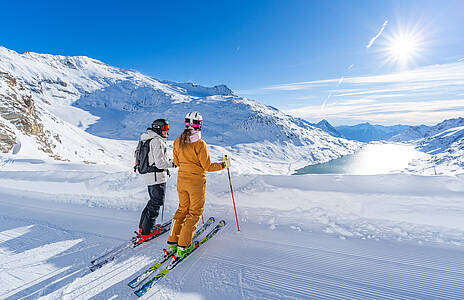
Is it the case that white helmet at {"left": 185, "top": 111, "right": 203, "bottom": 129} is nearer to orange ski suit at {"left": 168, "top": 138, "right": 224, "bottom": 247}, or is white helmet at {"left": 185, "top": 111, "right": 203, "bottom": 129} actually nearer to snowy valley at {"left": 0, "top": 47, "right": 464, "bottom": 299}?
orange ski suit at {"left": 168, "top": 138, "right": 224, "bottom": 247}

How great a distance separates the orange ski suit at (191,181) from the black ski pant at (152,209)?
0.67 m

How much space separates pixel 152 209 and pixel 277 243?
234cm

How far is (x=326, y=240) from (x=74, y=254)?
417cm

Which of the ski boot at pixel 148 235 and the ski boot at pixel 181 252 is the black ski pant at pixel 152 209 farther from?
the ski boot at pixel 181 252

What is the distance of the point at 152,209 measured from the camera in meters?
4.00

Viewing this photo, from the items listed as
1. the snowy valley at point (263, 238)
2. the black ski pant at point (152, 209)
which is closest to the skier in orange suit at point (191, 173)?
the snowy valley at point (263, 238)

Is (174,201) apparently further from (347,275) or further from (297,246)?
(347,275)

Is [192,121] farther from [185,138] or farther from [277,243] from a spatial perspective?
[277,243]

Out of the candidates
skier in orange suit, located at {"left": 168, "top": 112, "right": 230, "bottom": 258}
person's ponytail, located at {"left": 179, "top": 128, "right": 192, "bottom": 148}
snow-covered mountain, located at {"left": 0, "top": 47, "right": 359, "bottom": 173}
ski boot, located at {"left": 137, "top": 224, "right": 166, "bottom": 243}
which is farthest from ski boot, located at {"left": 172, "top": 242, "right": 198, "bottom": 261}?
snow-covered mountain, located at {"left": 0, "top": 47, "right": 359, "bottom": 173}

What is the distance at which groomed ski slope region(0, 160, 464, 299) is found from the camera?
2705 millimetres

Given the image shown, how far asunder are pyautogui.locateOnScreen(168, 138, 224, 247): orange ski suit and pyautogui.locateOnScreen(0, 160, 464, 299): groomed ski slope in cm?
48

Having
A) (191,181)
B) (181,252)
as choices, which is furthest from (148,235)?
(191,181)

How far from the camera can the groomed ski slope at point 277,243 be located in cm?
271

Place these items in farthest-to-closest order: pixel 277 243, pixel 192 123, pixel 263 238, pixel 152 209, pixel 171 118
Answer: pixel 171 118
pixel 152 209
pixel 263 238
pixel 277 243
pixel 192 123
